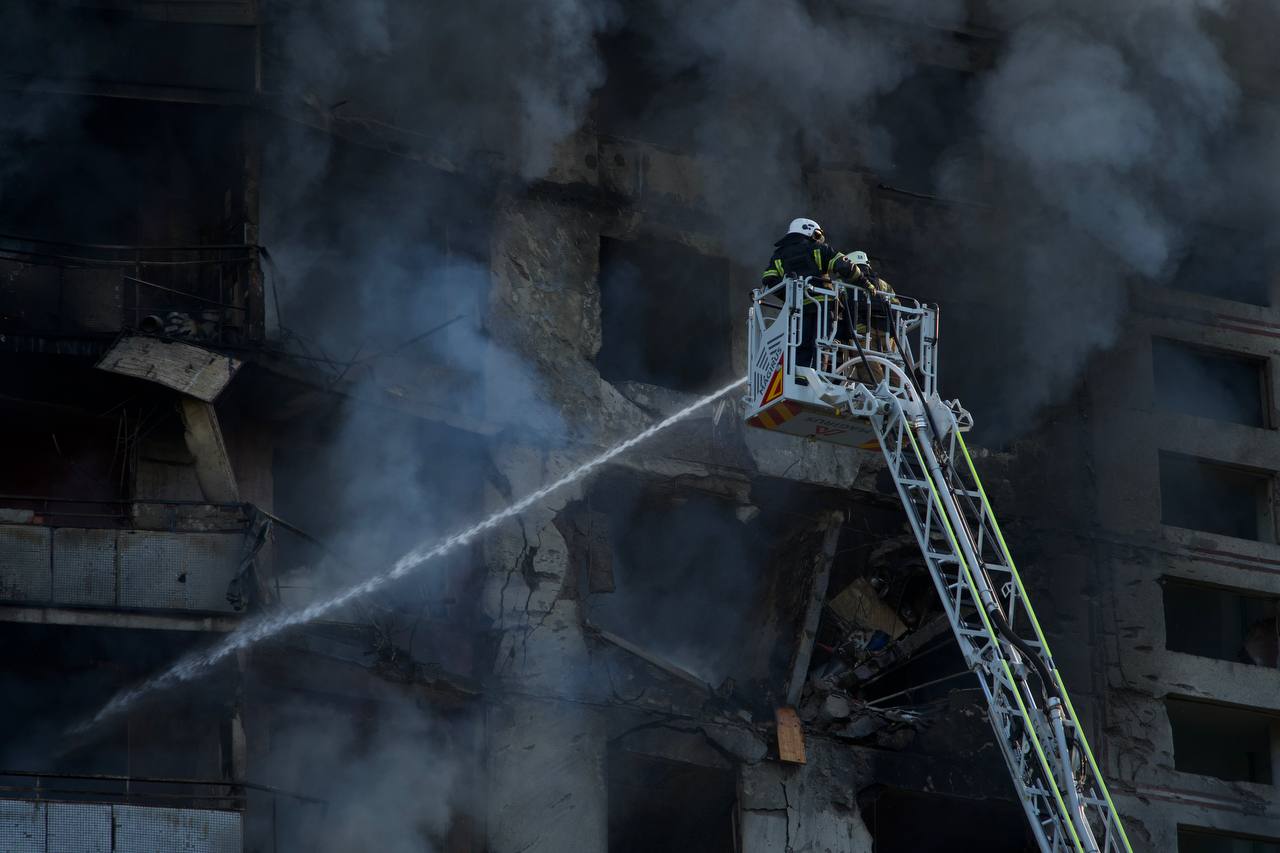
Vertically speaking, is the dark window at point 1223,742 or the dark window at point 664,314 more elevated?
the dark window at point 664,314

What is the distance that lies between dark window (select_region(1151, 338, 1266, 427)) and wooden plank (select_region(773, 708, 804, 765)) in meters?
6.67

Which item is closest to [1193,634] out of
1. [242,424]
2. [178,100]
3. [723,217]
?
[723,217]

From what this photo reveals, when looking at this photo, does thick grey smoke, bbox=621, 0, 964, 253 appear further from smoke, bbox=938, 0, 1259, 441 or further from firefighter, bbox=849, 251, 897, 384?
firefighter, bbox=849, 251, 897, 384

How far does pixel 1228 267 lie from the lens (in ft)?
90.1

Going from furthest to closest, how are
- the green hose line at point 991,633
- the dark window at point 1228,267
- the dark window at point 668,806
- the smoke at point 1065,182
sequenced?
the dark window at point 1228,267 → the smoke at point 1065,182 → the dark window at point 668,806 → the green hose line at point 991,633

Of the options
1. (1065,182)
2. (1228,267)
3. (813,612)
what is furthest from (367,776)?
(1228,267)

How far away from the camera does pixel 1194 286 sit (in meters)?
27.2

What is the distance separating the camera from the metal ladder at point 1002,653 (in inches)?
704

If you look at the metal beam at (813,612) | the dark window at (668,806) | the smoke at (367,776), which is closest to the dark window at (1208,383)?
the metal beam at (813,612)

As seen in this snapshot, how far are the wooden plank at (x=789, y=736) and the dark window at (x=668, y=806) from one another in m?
0.60

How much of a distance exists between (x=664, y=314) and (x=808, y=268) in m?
5.30

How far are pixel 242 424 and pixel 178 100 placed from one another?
3.12 m

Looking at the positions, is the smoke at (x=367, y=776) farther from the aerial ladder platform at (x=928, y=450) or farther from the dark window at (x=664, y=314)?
the dark window at (x=664, y=314)

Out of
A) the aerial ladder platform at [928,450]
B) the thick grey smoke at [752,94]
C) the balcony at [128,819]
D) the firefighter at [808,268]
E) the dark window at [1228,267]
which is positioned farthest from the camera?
the dark window at [1228,267]
